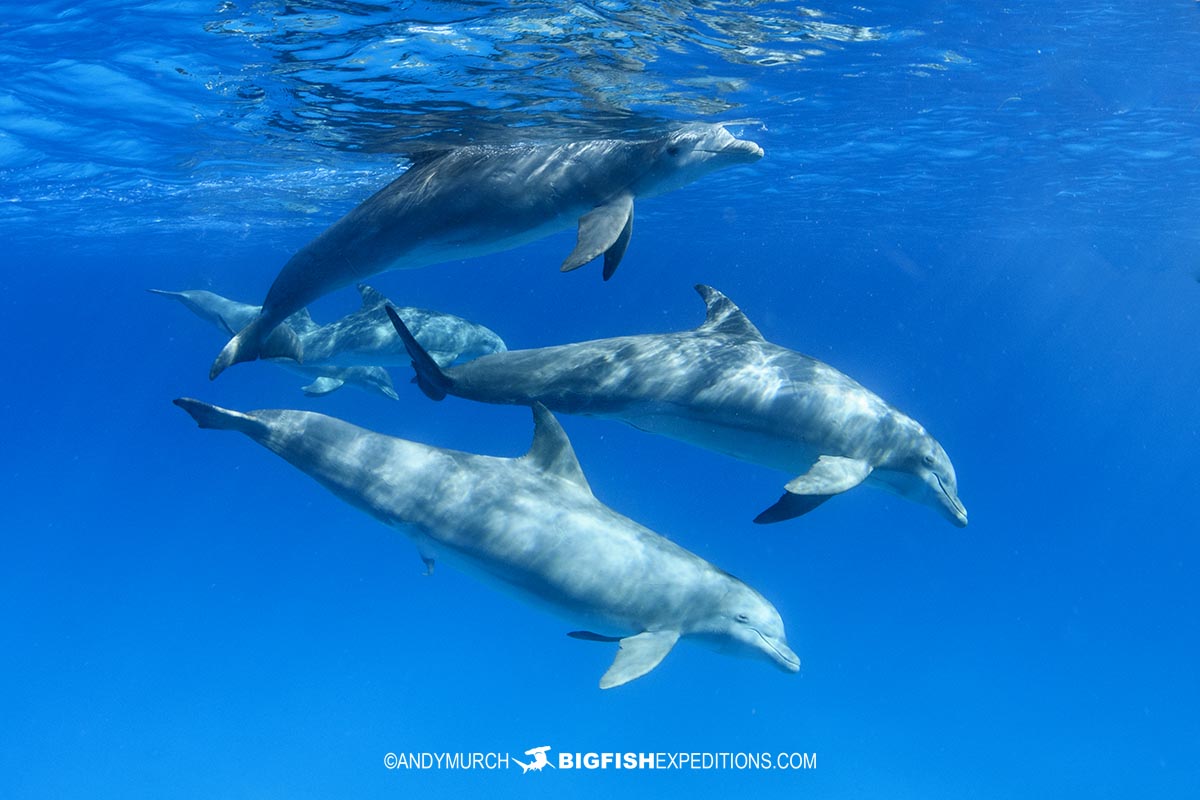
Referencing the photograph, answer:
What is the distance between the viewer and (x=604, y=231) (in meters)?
7.16

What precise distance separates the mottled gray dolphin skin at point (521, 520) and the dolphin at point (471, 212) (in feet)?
4.77

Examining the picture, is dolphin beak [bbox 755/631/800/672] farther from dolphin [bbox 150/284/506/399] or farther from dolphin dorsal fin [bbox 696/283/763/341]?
dolphin [bbox 150/284/506/399]

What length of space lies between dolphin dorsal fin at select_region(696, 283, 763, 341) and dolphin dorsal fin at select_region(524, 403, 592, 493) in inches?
72.3

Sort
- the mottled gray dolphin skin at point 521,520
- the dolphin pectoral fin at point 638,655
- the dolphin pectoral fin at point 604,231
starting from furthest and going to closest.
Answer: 1. the mottled gray dolphin skin at point 521,520
2. the dolphin pectoral fin at point 638,655
3. the dolphin pectoral fin at point 604,231

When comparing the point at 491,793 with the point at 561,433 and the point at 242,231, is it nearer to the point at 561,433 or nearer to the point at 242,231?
the point at 561,433

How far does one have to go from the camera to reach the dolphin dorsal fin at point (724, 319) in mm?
8117

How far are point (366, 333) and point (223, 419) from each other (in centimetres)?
646

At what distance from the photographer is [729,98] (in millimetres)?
15180

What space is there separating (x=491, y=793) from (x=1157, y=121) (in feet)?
75.7

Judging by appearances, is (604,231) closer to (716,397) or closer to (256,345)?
(716,397)

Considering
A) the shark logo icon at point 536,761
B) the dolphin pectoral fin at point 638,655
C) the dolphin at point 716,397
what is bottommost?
the shark logo icon at point 536,761

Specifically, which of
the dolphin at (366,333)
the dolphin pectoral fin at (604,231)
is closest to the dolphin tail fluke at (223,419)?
the dolphin pectoral fin at (604,231)

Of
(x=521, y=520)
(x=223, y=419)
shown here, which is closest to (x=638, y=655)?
(x=521, y=520)

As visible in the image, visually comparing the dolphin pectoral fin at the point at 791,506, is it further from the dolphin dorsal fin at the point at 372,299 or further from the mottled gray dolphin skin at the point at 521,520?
the dolphin dorsal fin at the point at 372,299
